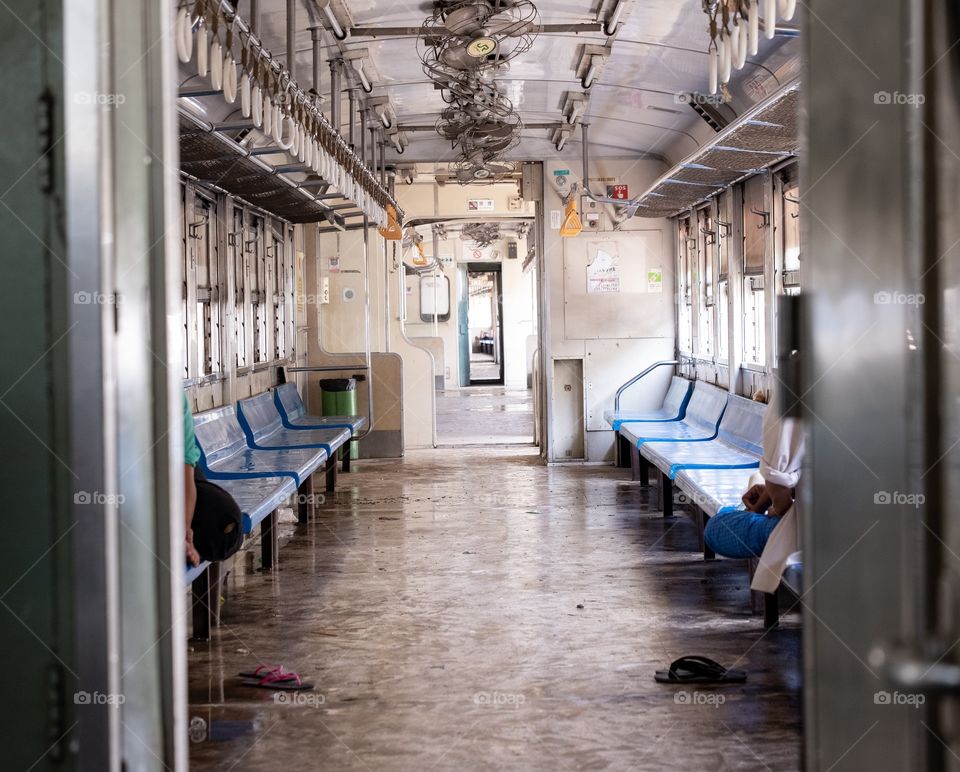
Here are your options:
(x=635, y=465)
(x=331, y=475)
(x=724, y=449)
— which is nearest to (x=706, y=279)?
(x=635, y=465)

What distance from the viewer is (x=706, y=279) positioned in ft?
32.4

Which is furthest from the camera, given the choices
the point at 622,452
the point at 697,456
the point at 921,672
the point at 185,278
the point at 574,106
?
the point at 622,452

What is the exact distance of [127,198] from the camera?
159cm

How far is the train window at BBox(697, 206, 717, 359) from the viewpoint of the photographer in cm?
952

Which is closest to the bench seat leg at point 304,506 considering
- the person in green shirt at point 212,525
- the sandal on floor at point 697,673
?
the person in green shirt at point 212,525

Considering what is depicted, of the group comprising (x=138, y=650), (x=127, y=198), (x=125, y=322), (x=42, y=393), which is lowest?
(x=138, y=650)

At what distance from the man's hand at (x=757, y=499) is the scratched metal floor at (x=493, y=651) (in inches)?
25.4

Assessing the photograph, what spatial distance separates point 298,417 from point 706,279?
14.5ft

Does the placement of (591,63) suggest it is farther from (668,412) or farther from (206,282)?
(668,412)

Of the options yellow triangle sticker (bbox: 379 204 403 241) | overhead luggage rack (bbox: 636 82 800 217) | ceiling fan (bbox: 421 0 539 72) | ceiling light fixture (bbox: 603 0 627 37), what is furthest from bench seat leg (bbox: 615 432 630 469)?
ceiling fan (bbox: 421 0 539 72)

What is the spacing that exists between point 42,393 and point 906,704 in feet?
4.76

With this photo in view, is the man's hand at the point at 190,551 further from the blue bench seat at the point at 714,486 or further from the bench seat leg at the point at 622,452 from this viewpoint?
the bench seat leg at the point at 622,452

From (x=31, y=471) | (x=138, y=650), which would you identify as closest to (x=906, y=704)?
(x=138, y=650)

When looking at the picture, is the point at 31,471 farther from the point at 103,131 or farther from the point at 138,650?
the point at 103,131
